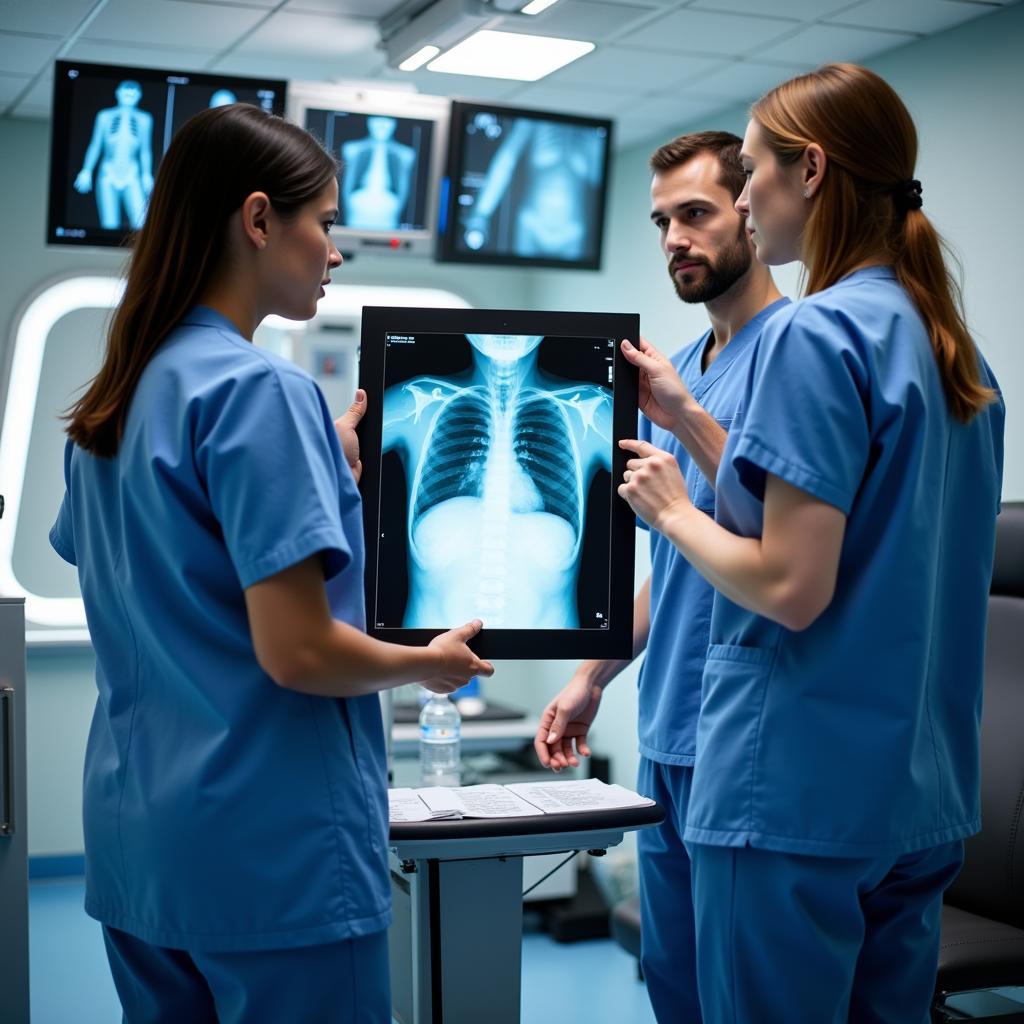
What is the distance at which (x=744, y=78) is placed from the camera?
3.72 m

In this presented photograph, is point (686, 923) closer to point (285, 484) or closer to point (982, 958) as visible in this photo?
point (982, 958)

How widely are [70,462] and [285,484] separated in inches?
12.5

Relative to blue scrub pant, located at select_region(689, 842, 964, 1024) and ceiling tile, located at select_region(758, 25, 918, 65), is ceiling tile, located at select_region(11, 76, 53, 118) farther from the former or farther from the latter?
blue scrub pant, located at select_region(689, 842, 964, 1024)

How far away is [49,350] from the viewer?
4.45 meters

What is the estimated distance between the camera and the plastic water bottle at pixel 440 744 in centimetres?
319

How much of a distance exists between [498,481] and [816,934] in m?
0.72

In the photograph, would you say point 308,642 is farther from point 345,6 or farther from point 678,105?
point 678,105

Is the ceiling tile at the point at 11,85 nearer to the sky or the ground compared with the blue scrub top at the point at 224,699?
nearer to the sky

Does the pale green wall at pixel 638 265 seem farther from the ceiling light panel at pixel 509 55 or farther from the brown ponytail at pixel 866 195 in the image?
the brown ponytail at pixel 866 195

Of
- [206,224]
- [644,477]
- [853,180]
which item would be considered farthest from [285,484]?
[853,180]

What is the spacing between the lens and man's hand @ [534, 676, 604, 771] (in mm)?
1891

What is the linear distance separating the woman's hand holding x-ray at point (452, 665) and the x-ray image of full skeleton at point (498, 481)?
155 mm

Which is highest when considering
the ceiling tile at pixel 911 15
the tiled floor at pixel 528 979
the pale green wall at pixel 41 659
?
the ceiling tile at pixel 911 15

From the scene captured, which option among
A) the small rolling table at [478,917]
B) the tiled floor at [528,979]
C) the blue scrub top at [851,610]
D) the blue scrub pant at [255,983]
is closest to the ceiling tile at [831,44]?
the blue scrub top at [851,610]
